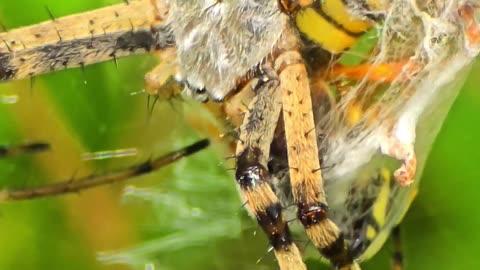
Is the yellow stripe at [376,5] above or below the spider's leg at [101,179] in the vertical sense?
above

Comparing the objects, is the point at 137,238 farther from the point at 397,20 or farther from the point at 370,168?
the point at 397,20

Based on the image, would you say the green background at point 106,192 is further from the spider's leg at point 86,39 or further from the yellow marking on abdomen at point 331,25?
the yellow marking on abdomen at point 331,25

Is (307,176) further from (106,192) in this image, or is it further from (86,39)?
(106,192)

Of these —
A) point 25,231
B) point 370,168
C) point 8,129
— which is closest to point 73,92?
point 8,129

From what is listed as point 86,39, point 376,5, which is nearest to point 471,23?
point 376,5

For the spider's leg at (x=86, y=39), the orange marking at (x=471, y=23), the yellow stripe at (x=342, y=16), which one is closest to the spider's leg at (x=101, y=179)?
the spider's leg at (x=86, y=39)

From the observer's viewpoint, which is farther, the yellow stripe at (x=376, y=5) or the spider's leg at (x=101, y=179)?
the spider's leg at (x=101, y=179)

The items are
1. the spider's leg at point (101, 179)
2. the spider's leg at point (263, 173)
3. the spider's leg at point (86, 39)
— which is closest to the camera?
the spider's leg at point (263, 173)
